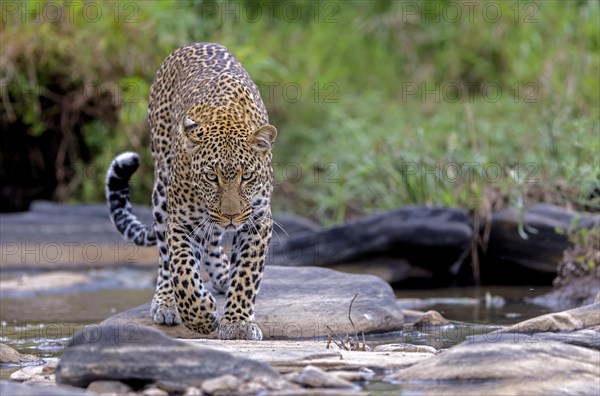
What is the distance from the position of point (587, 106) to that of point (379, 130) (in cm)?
250

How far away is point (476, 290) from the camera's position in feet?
33.9

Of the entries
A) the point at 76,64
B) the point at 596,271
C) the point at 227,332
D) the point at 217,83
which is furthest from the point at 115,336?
the point at 76,64

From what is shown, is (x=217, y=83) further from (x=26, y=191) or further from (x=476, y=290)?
(x=26, y=191)

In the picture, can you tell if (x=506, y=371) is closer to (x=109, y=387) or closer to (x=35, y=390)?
(x=109, y=387)

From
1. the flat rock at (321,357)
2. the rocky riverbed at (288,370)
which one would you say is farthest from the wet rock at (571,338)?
the flat rock at (321,357)

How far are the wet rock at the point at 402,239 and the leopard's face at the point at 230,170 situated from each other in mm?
3546

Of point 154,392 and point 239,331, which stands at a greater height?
point 154,392

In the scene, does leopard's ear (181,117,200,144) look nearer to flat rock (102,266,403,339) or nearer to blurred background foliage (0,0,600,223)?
flat rock (102,266,403,339)

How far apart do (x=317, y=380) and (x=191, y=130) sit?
242 centimetres

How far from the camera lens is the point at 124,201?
8.73m

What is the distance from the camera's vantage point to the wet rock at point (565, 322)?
6.81 m

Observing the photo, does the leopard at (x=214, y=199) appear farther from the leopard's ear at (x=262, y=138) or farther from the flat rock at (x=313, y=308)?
the flat rock at (x=313, y=308)

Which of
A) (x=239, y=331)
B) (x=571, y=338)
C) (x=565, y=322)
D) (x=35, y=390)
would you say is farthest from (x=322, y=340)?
(x=35, y=390)

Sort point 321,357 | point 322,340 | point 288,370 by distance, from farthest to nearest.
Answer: point 322,340
point 321,357
point 288,370
